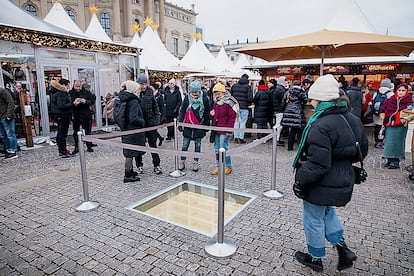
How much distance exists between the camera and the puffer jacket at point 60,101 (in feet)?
23.3

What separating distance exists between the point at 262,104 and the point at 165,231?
19.8 ft

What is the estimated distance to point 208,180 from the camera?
5.55m

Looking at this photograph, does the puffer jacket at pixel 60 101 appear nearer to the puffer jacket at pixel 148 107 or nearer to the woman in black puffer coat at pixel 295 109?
the puffer jacket at pixel 148 107

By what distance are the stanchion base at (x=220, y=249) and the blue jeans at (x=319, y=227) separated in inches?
33.2

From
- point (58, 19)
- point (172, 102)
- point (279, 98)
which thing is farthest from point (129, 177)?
point (58, 19)

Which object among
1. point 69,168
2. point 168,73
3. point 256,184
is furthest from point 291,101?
point 168,73

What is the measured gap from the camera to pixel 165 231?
363 centimetres

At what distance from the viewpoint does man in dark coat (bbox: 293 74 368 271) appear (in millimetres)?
2404

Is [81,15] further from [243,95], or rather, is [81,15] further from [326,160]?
[326,160]

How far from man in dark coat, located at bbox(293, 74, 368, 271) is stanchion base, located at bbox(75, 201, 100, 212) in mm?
3088

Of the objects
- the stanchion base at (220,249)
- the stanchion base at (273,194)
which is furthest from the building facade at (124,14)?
the stanchion base at (220,249)

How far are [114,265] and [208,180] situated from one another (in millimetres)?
2857

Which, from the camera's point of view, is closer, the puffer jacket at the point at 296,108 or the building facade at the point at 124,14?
the puffer jacket at the point at 296,108

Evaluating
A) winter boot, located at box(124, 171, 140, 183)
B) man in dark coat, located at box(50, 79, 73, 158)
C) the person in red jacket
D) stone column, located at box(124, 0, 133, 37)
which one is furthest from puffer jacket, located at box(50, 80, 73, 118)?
stone column, located at box(124, 0, 133, 37)
